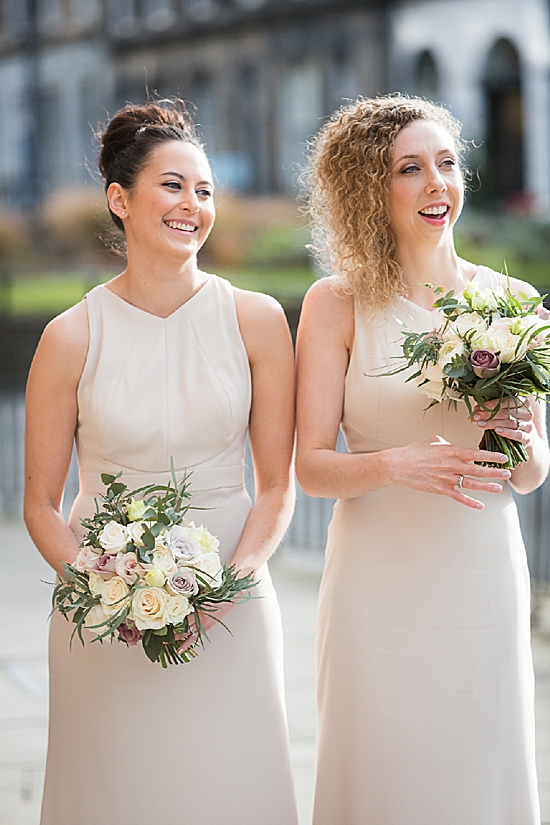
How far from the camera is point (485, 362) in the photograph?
276cm

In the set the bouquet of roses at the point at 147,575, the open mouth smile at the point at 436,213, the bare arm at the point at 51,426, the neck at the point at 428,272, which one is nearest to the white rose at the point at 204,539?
the bouquet of roses at the point at 147,575

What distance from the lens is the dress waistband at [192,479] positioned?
3.30m

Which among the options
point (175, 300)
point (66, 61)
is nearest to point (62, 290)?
point (66, 61)

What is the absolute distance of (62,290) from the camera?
24344 millimetres

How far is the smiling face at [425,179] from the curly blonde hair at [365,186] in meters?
0.03

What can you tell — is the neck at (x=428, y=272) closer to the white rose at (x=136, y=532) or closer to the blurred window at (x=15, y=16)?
the white rose at (x=136, y=532)

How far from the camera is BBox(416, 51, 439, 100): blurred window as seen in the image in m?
25.2

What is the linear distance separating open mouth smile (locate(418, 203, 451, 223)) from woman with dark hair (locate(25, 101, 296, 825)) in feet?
1.78

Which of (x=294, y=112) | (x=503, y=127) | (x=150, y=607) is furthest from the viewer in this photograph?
(x=294, y=112)

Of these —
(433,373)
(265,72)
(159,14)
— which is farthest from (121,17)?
(433,373)

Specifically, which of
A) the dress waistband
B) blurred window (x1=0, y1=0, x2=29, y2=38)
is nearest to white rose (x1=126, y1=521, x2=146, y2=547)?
the dress waistband

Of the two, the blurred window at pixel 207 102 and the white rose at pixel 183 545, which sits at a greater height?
the blurred window at pixel 207 102

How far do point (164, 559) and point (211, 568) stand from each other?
130mm

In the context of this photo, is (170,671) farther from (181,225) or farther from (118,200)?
(118,200)
